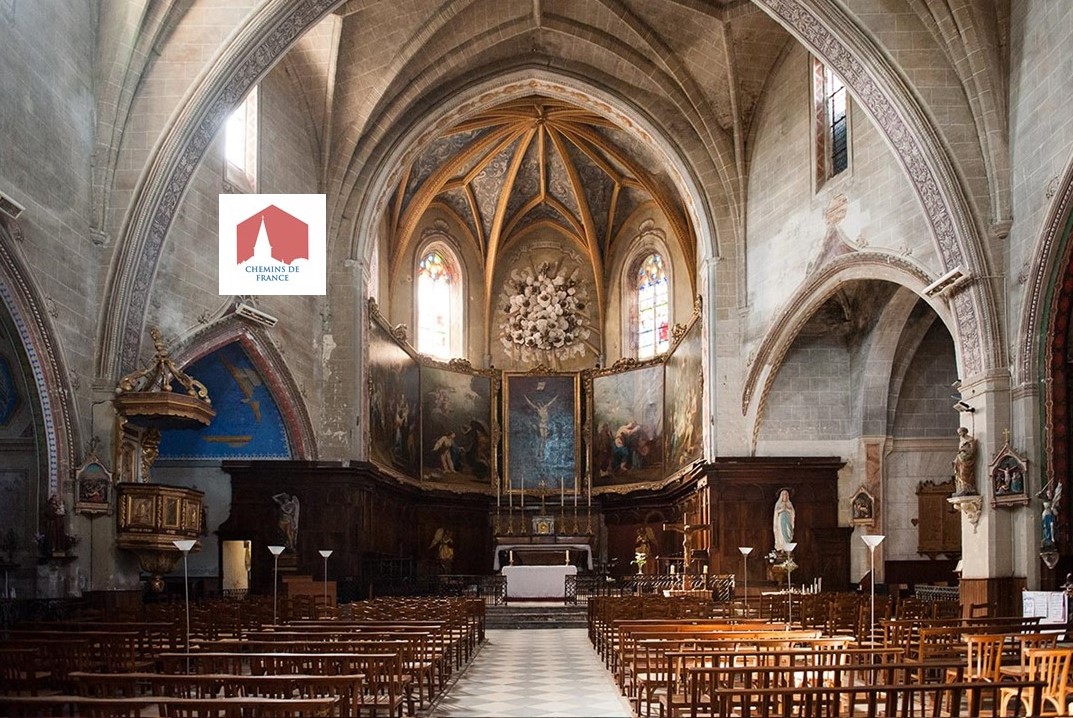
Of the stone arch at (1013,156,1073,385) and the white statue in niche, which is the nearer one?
the stone arch at (1013,156,1073,385)

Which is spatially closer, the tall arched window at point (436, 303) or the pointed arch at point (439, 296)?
the pointed arch at point (439, 296)

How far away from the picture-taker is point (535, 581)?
29359mm

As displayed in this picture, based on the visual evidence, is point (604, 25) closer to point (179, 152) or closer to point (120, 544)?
point (179, 152)

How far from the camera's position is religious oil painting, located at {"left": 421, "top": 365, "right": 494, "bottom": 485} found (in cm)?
3678

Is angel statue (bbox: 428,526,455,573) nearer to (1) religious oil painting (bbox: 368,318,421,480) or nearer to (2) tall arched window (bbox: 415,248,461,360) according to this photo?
(1) religious oil painting (bbox: 368,318,421,480)

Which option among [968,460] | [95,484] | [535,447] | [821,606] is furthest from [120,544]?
[535,447]

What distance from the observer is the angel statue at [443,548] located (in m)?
36.5

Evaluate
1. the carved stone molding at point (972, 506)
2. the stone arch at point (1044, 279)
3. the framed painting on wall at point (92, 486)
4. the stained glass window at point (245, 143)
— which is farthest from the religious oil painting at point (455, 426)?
the stone arch at point (1044, 279)

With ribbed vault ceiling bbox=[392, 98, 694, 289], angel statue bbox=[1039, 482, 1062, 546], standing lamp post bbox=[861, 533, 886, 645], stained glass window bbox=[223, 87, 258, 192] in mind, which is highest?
ribbed vault ceiling bbox=[392, 98, 694, 289]

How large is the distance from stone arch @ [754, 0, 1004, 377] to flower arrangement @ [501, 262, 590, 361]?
751 inches

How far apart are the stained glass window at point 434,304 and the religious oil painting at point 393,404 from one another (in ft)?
10.7

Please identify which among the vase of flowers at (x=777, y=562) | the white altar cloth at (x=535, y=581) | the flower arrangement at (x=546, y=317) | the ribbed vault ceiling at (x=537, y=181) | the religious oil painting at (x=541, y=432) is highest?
the ribbed vault ceiling at (x=537, y=181)

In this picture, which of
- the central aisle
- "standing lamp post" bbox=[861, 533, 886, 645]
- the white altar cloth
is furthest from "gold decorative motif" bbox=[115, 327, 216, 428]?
"standing lamp post" bbox=[861, 533, 886, 645]

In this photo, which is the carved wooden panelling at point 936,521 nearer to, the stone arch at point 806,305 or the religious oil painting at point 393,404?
the stone arch at point 806,305
